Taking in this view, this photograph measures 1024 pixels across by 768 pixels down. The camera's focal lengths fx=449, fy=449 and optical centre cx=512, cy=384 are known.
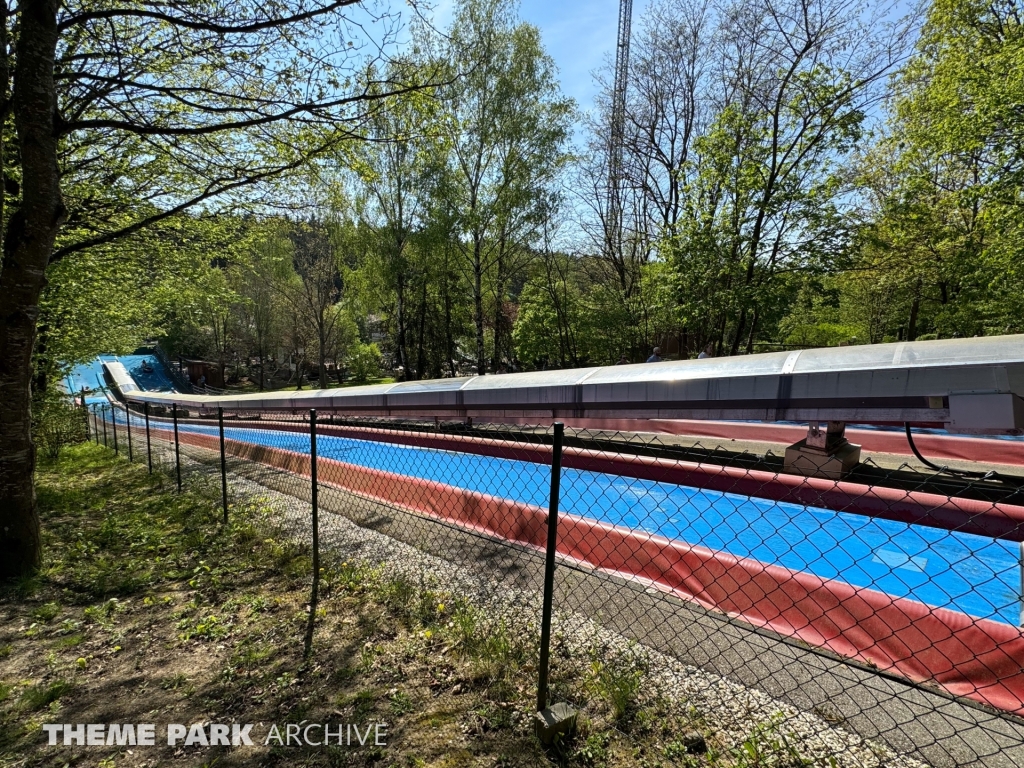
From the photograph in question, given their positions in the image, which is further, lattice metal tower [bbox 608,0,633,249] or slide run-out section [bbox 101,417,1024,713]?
lattice metal tower [bbox 608,0,633,249]

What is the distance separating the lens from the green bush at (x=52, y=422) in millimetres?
8031

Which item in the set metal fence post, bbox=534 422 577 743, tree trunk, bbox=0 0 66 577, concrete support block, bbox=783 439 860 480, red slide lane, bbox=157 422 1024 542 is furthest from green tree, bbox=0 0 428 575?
concrete support block, bbox=783 439 860 480

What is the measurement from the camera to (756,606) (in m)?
3.06

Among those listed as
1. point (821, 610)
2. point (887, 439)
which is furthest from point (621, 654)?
point (887, 439)

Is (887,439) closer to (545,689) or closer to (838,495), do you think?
(838,495)

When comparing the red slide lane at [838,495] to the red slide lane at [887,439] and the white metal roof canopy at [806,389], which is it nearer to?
the white metal roof canopy at [806,389]

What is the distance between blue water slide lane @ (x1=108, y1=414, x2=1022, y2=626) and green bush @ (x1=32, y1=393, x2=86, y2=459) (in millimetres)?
3903

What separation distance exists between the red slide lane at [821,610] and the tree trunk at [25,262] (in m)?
3.98

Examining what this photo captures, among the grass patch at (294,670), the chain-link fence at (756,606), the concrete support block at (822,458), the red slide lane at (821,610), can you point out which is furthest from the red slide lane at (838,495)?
the grass patch at (294,670)

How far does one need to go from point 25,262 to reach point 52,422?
8.04 metres

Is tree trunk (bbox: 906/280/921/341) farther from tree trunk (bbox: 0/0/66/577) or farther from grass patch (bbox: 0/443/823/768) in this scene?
tree trunk (bbox: 0/0/66/577)

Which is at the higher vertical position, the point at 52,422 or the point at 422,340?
the point at 422,340

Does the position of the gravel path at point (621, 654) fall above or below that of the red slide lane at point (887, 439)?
below

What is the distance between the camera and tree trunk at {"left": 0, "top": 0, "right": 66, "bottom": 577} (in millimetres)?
3102
